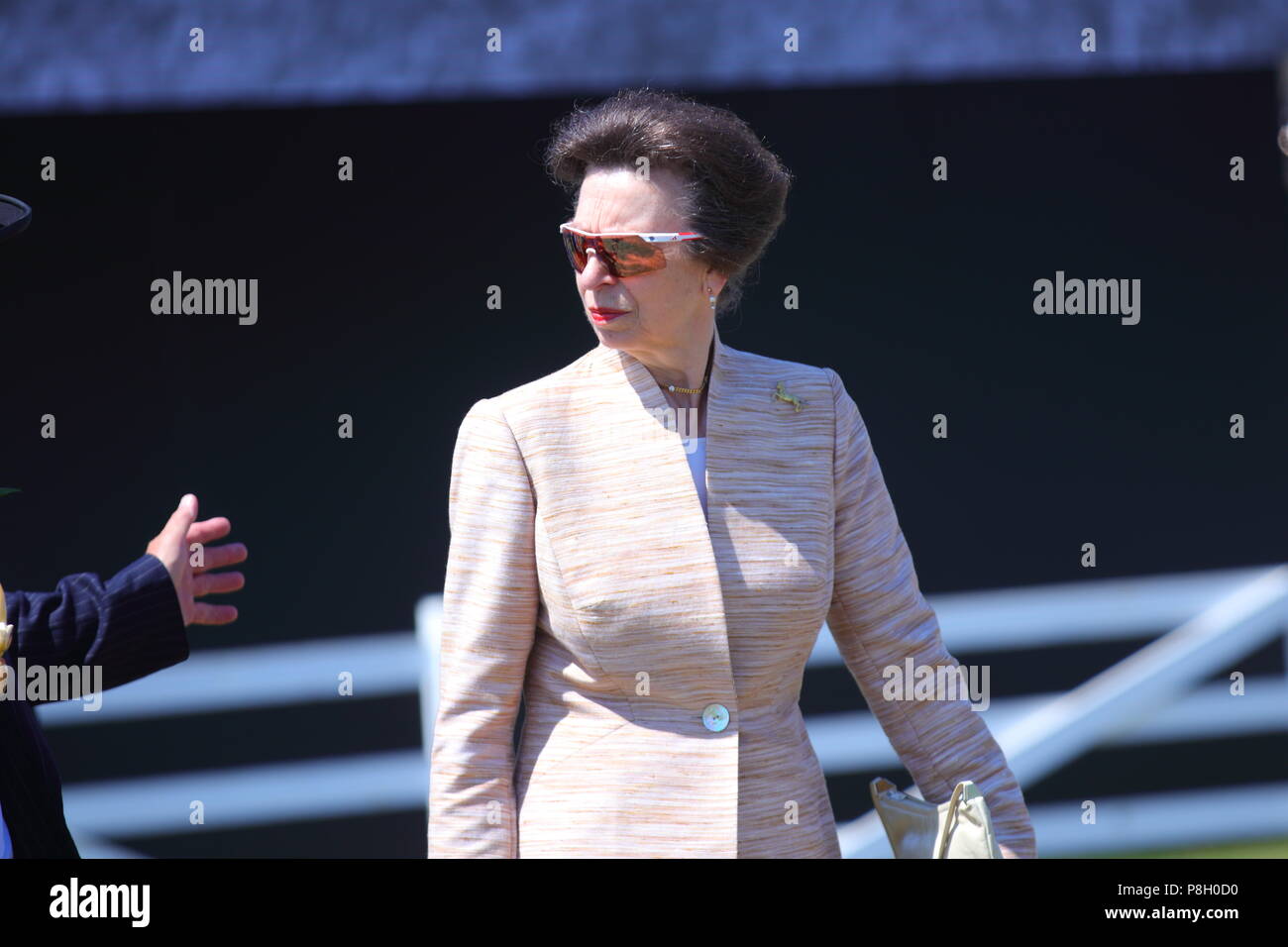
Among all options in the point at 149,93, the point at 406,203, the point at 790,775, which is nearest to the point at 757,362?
the point at 790,775

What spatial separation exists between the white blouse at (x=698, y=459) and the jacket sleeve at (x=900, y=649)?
0.75 feet

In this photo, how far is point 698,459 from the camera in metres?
2.58

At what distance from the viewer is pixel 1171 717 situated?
4488 millimetres

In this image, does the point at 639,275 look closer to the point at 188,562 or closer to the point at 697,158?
the point at 697,158

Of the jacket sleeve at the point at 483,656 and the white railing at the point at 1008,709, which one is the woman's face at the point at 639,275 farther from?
the white railing at the point at 1008,709

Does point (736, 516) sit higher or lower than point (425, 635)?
higher

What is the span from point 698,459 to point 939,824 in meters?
0.73

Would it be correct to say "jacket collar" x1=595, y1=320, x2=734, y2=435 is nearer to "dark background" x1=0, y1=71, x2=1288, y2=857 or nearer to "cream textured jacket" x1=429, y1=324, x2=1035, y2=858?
"cream textured jacket" x1=429, y1=324, x2=1035, y2=858

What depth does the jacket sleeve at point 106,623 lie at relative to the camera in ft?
8.62

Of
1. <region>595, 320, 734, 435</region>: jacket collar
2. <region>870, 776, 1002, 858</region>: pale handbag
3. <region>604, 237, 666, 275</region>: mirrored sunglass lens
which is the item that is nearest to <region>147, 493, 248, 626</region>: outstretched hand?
<region>595, 320, 734, 435</region>: jacket collar

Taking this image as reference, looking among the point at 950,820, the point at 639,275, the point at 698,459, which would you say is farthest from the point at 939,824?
the point at 639,275

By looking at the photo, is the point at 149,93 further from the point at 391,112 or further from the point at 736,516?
the point at 736,516

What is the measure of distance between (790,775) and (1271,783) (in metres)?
2.69
